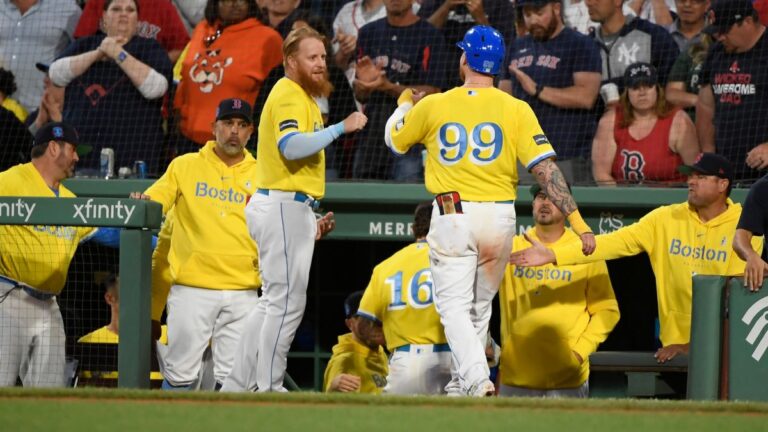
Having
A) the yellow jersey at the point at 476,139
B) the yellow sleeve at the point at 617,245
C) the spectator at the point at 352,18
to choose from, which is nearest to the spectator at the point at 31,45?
the spectator at the point at 352,18

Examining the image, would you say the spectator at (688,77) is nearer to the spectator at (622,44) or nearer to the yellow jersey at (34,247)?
the spectator at (622,44)

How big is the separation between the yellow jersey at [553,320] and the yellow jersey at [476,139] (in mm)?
1108

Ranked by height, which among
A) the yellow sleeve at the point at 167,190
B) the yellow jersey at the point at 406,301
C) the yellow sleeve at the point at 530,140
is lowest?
the yellow jersey at the point at 406,301

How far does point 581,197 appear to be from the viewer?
7.77 meters

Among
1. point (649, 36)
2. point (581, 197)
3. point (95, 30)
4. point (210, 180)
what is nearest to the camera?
point (210, 180)

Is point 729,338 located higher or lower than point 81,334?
higher

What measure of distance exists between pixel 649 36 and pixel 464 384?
3.99 metres

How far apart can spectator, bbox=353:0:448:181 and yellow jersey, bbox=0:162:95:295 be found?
2.24m

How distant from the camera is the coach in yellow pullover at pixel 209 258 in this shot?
22.2ft

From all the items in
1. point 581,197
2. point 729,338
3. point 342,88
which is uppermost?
point 342,88

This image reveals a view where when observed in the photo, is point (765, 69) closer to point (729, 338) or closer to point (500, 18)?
point (500, 18)

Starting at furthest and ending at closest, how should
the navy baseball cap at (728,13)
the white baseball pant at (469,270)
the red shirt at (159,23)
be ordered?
the red shirt at (159,23), the navy baseball cap at (728,13), the white baseball pant at (469,270)

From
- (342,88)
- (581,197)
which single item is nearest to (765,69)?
(581,197)

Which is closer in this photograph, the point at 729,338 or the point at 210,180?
the point at 729,338
